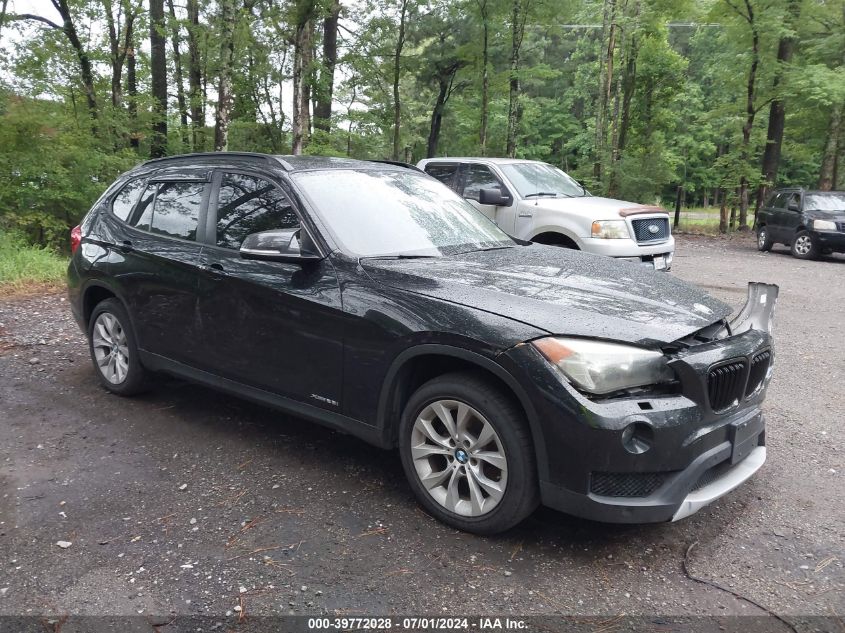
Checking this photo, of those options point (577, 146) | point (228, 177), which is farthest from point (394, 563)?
point (577, 146)

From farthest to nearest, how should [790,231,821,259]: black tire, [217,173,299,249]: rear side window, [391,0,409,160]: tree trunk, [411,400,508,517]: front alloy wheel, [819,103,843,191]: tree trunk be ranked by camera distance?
[819,103,843,191]: tree trunk → [391,0,409,160]: tree trunk → [790,231,821,259]: black tire → [217,173,299,249]: rear side window → [411,400,508,517]: front alloy wheel

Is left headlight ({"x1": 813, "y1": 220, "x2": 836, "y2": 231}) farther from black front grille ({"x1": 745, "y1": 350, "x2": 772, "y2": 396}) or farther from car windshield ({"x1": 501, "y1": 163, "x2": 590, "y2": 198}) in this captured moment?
black front grille ({"x1": 745, "y1": 350, "x2": 772, "y2": 396})

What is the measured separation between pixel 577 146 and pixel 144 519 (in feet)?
146

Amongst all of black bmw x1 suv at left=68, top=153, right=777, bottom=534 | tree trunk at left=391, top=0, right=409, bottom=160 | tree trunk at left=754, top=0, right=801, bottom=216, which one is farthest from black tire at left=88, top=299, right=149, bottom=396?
tree trunk at left=754, top=0, right=801, bottom=216

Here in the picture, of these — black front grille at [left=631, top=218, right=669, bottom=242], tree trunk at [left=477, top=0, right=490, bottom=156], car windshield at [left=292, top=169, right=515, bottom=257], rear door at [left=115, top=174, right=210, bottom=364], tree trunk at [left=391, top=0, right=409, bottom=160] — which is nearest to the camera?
car windshield at [left=292, top=169, right=515, bottom=257]

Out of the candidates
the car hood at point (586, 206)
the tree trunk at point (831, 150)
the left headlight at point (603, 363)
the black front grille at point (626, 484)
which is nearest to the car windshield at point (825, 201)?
the tree trunk at point (831, 150)

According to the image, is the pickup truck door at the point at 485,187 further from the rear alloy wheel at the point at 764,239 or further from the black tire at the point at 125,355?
the rear alloy wheel at the point at 764,239

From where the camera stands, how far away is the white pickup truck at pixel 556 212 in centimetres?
870

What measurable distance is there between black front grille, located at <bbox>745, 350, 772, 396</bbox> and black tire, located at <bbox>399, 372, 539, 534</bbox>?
1.21m

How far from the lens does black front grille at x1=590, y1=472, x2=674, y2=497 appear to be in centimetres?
293

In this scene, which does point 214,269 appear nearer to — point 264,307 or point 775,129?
point 264,307

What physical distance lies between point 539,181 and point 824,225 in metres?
8.92

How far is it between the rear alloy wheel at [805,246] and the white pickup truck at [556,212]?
795 centimetres

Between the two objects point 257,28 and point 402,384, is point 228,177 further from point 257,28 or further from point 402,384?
point 257,28
